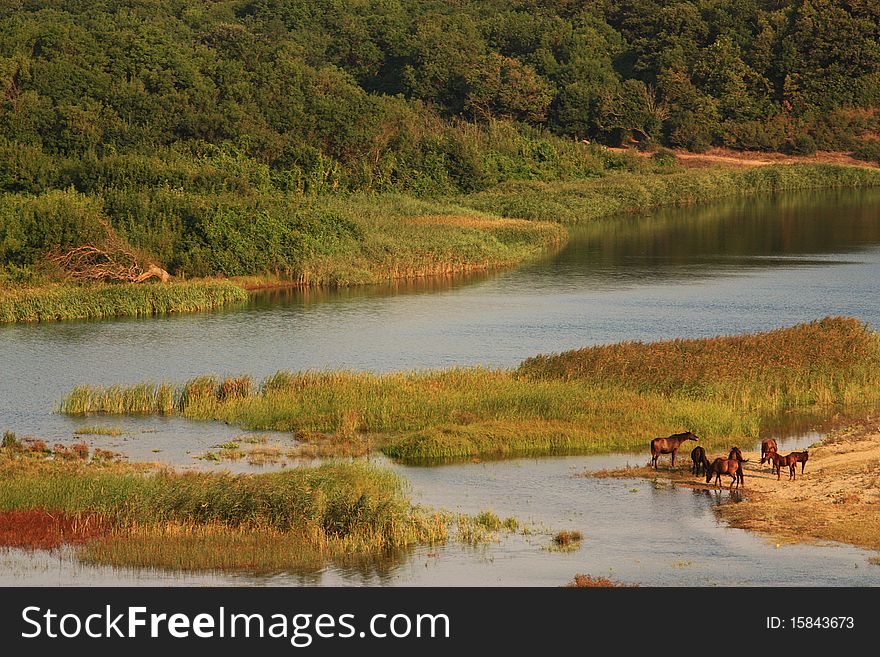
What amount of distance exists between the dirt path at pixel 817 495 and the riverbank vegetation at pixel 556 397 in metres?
2.83

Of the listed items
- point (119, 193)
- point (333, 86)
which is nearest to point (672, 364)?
point (119, 193)

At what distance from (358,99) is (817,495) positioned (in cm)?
7412

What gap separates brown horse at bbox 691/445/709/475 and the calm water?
2.71 feet

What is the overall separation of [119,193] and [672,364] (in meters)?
35.9


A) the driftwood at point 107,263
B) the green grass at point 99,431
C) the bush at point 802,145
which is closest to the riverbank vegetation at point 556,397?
A: the green grass at point 99,431

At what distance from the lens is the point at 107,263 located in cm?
6062

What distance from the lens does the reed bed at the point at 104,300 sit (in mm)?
54406

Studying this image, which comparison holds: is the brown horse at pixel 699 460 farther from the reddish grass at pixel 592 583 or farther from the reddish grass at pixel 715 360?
the reddish grass at pixel 592 583

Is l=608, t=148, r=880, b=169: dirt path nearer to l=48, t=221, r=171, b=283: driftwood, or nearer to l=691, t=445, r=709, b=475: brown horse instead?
l=48, t=221, r=171, b=283: driftwood

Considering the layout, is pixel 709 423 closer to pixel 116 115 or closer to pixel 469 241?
pixel 469 241

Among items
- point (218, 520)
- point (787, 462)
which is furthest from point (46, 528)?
point (787, 462)

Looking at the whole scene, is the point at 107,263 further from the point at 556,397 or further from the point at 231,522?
the point at 231,522

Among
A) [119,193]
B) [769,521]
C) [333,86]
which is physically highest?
[333,86]

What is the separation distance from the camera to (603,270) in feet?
227
